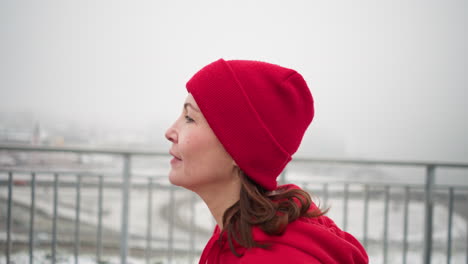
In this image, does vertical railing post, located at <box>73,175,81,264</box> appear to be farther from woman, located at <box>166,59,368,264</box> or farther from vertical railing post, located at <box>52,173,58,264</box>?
woman, located at <box>166,59,368,264</box>

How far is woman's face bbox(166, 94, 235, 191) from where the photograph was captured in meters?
0.79

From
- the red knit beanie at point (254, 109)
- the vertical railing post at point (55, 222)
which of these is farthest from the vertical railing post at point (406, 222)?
the vertical railing post at point (55, 222)

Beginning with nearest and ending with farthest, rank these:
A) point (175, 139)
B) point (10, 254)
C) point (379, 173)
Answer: point (175, 139) < point (10, 254) < point (379, 173)

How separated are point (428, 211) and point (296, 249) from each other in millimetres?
2483

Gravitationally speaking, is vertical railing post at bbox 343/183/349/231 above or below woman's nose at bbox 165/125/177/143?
below

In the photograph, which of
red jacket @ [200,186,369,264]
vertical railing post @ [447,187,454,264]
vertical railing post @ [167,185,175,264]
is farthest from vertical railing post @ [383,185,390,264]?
red jacket @ [200,186,369,264]

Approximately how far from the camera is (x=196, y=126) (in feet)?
2.64

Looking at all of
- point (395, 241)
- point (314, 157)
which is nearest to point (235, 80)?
point (314, 157)

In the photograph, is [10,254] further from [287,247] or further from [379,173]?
[379,173]

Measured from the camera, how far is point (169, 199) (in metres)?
2.78

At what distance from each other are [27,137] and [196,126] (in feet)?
8.75

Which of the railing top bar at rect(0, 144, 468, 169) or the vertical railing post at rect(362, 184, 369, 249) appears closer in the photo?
the railing top bar at rect(0, 144, 468, 169)

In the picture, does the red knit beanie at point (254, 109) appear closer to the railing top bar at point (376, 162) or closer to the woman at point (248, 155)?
the woman at point (248, 155)

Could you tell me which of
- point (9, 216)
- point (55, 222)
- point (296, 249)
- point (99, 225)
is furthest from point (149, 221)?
point (296, 249)
